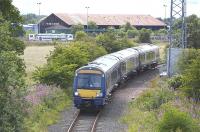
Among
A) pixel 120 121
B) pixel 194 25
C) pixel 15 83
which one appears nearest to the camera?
pixel 15 83

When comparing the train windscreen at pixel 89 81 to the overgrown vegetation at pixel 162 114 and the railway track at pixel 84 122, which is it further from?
the overgrown vegetation at pixel 162 114

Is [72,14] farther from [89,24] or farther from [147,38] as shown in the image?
[147,38]

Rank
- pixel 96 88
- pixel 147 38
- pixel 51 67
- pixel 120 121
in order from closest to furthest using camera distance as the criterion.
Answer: pixel 120 121, pixel 96 88, pixel 51 67, pixel 147 38

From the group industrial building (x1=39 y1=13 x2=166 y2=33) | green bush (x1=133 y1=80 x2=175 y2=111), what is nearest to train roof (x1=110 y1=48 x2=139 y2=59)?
green bush (x1=133 y1=80 x2=175 y2=111)

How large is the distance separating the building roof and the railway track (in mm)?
92096

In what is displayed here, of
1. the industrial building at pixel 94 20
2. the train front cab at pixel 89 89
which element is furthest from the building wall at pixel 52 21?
the train front cab at pixel 89 89

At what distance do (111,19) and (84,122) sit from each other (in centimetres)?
10396

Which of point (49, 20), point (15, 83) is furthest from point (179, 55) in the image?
point (49, 20)

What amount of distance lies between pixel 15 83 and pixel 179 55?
2129cm

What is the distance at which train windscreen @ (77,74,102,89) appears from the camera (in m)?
25.2

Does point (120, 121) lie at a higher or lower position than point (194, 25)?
lower

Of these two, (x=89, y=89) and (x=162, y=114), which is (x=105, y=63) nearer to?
(x=89, y=89)

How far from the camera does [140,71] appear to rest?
149 ft

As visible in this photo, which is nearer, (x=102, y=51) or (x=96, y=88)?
(x=96, y=88)
